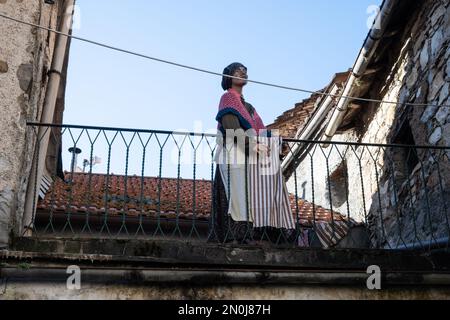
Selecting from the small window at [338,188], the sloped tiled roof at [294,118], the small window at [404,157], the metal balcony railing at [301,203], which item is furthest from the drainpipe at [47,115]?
the sloped tiled roof at [294,118]

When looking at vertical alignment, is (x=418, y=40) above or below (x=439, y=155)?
above

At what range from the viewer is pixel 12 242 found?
4246 mm

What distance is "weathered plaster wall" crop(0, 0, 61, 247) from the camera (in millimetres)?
4367

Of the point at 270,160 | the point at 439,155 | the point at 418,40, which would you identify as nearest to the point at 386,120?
the point at 418,40

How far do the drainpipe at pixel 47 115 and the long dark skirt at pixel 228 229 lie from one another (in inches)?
57.1

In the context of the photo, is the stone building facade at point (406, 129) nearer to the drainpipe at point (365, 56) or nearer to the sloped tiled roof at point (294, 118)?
the drainpipe at point (365, 56)

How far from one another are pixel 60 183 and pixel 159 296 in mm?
5287

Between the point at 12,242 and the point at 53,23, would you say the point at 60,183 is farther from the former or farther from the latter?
the point at 12,242

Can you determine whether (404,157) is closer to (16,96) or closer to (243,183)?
(243,183)

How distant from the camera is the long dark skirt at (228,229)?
16.5 ft

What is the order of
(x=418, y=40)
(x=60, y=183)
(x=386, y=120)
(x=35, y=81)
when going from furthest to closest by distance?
(x=60, y=183)
(x=386, y=120)
(x=418, y=40)
(x=35, y=81)

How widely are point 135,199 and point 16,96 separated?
3.67 meters

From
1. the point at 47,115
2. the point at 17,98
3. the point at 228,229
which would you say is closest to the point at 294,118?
the point at 228,229

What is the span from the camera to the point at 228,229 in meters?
5.00
